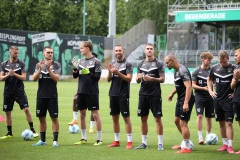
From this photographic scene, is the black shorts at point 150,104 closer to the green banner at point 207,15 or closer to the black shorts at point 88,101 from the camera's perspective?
the black shorts at point 88,101

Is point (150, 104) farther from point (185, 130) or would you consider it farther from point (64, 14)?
point (64, 14)

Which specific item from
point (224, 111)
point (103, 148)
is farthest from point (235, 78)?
point (103, 148)

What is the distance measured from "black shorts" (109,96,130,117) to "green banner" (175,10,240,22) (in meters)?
41.0

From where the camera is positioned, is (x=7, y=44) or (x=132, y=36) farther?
(x=132, y=36)

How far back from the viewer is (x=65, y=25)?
7538 centimetres

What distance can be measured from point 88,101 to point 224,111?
11.1ft

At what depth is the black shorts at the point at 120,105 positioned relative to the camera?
13.7m

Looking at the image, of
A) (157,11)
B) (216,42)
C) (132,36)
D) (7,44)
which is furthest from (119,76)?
(157,11)

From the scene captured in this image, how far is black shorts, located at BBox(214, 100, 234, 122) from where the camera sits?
42.2ft

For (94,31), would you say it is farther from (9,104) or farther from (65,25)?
(9,104)

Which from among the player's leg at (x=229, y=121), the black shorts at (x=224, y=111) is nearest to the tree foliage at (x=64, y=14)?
the black shorts at (x=224, y=111)

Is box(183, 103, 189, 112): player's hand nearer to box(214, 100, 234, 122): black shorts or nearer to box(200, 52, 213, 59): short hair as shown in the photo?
box(214, 100, 234, 122): black shorts

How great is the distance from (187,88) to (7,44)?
36.8m

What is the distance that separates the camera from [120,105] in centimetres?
1384
